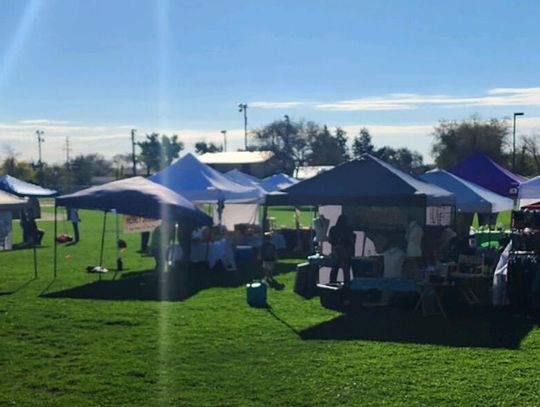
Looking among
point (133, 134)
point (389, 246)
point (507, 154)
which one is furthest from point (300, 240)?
point (133, 134)

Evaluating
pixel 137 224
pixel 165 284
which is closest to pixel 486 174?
pixel 137 224

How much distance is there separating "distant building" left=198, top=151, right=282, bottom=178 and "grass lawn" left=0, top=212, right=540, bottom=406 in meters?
66.6

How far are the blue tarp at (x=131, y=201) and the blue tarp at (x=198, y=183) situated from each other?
2819 millimetres

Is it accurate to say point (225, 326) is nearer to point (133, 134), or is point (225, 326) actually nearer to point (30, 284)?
point (30, 284)

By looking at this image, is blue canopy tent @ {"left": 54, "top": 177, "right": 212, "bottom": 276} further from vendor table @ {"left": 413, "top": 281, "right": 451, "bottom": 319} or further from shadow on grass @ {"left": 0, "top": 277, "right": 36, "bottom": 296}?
vendor table @ {"left": 413, "top": 281, "right": 451, "bottom": 319}

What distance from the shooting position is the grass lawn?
23.0 feet

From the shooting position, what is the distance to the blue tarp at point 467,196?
56.5 feet

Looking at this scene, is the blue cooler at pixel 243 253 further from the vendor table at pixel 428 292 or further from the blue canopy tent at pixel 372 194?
the vendor table at pixel 428 292

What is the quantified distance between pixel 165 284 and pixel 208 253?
236 centimetres

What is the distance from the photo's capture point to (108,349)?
29.0ft

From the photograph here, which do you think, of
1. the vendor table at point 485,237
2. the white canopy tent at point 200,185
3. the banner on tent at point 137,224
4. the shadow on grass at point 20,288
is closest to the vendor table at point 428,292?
the vendor table at point 485,237

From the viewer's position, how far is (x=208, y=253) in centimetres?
1703

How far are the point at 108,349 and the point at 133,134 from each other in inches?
3225

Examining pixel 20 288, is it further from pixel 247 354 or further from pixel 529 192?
pixel 529 192
